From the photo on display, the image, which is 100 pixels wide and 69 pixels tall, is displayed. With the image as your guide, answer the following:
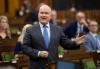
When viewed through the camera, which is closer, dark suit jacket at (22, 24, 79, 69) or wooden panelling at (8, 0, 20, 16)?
dark suit jacket at (22, 24, 79, 69)

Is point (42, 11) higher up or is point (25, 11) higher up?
point (42, 11)

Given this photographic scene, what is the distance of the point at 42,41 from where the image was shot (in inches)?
200

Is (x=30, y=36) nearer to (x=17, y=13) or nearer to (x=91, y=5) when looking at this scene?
(x=17, y=13)

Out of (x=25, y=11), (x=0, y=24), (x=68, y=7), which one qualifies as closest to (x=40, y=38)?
(x=0, y=24)

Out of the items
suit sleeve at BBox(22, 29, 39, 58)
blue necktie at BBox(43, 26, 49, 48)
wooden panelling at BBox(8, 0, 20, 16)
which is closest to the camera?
suit sleeve at BBox(22, 29, 39, 58)

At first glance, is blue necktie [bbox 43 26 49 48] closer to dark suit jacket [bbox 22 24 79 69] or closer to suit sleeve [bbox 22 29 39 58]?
dark suit jacket [bbox 22 24 79 69]

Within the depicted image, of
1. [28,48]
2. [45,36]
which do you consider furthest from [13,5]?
[28,48]

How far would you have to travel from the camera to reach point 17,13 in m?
15.8

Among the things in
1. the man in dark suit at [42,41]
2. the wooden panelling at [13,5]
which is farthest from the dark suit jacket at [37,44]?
the wooden panelling at [13,5]

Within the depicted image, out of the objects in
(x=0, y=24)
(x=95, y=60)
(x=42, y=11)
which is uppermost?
(x=42, y=11)

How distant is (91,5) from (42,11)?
1250 centimetres

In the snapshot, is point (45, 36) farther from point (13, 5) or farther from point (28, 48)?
point (13, 5)

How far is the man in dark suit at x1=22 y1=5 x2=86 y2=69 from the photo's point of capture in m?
5.04

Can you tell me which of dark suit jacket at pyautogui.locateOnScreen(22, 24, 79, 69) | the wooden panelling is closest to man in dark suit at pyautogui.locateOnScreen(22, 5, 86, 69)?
dark suit jacket at pyautogui.locateOnScreen(22, 24, 79, 69)
